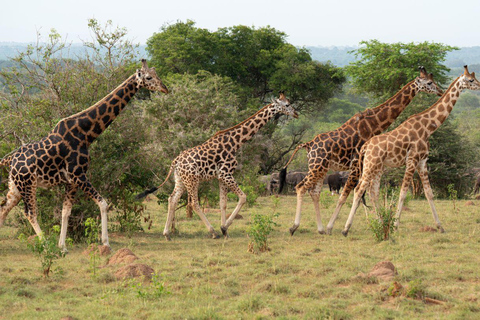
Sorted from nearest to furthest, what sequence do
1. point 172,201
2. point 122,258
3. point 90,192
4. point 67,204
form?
point 122,258
point 90,192
point 67,204
point 172,201

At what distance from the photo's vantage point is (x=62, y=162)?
Result: 9375 mm

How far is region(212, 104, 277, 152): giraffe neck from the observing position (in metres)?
11.2

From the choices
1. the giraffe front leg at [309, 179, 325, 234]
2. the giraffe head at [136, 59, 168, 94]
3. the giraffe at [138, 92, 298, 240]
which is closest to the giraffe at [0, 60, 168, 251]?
the giraffe head at [136, 59, 168, 94]

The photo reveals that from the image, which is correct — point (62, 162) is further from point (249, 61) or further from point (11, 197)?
point (249, 61)

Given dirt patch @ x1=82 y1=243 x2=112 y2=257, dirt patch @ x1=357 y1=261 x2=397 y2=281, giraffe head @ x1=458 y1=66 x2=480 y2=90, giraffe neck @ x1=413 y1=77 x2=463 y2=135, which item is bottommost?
dirt patch @ x1=82 y1=243 x2=112 y2=257

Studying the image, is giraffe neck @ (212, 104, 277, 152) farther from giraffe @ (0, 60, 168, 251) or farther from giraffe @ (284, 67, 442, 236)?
giraffe @ (0, 60, 168, 251)

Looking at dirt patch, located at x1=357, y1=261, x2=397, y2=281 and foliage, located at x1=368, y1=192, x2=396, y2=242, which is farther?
foliage, located at x1=368, y1=192, x2=396, y2=242

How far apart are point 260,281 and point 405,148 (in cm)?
462

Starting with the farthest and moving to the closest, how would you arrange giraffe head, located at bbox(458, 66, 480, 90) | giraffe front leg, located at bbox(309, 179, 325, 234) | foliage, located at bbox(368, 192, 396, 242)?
giraffe front leg, located at bbox(309, 179, 325, 234), giraffe head, located at bbox(458, 66, 480, 90), foliage, located at bbox(368, 192, 396, 242)

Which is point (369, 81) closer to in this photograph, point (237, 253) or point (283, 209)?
point (283, 209)

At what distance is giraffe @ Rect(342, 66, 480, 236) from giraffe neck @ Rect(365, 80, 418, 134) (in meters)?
0.52

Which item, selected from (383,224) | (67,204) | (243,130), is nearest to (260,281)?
Answer: (383,224)

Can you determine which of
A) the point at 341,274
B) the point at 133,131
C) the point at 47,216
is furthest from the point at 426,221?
the point at 47,216

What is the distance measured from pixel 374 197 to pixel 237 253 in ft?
11.0
